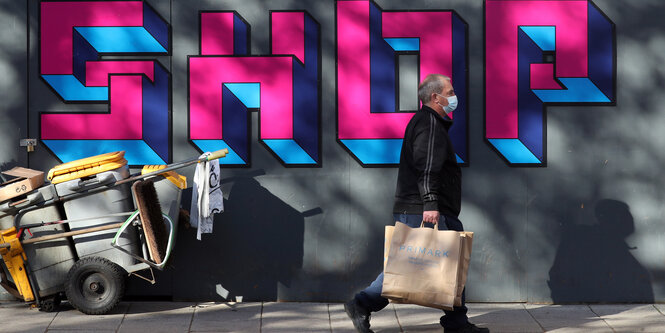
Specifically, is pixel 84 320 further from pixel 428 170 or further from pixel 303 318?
pixel 428 170

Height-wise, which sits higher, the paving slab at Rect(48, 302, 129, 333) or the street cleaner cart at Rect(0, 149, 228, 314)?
the street cleaner cart at Rect(0, 149, 228, 314)

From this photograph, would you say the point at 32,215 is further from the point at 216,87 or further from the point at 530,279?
the point at 530,279

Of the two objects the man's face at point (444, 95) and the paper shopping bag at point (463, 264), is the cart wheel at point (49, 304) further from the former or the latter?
the man's face at point (444, 95)

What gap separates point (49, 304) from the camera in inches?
301

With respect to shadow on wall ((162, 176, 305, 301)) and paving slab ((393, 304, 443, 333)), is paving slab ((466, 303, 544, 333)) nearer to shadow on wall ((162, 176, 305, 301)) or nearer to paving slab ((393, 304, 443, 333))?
paving slab ((393, 304, 443, 333))

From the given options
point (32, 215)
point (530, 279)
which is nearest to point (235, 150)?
point (32, 215)

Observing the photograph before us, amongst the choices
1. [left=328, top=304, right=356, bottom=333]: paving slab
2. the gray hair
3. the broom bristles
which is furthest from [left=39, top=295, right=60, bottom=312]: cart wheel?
the gray hair

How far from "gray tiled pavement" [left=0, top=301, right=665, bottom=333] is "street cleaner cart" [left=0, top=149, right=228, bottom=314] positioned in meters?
0.22

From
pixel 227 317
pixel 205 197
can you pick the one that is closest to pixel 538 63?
pixel 205 197

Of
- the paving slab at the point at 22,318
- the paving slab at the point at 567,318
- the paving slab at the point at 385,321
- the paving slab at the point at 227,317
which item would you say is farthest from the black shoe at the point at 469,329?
the paving slab at the point at 22,318

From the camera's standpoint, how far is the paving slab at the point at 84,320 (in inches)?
285

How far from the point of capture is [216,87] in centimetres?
808

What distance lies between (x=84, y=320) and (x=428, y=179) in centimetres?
305

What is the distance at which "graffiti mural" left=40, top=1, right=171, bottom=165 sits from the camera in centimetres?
802
